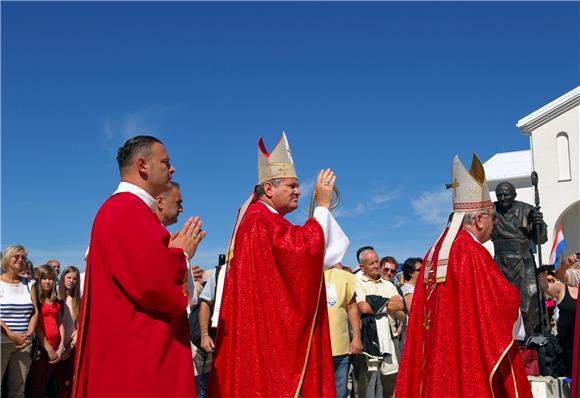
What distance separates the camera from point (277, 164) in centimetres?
518

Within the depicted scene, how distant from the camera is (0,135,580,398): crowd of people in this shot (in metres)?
3.74

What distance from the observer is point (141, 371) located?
369 centimetres

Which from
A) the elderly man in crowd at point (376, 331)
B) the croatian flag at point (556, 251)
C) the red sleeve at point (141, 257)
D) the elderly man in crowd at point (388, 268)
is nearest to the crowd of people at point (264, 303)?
the red sleeve at point (141, 257)

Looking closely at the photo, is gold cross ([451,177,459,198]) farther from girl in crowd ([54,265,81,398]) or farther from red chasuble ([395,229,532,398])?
girl in crowd ([54,265,81,398])

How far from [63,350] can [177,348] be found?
5.91 meters

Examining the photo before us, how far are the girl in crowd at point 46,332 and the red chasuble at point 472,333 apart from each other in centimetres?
540

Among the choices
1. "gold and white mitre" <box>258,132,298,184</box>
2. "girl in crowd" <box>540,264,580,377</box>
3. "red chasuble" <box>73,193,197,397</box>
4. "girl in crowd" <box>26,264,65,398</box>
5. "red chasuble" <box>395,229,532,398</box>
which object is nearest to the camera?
"red chasuble" <box>73,193,197,397</box>

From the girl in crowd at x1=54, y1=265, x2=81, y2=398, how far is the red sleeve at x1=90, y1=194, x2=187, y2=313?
5.88 m

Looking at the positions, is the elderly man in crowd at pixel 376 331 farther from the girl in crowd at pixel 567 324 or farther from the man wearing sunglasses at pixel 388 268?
the girl in crowd at pixel 567 324

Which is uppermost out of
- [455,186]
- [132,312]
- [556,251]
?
[556,251]

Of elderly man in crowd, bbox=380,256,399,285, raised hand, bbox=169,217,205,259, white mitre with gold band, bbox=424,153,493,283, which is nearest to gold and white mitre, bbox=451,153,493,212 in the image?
white mitre with gold band, bbox=424,153,493,283

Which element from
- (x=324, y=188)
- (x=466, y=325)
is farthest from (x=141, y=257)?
(x=466, y=325)

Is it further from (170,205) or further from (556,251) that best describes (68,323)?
(556,251)

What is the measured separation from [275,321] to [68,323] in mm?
5581
